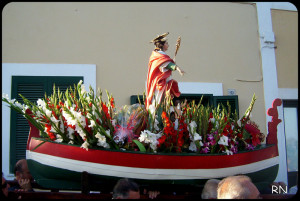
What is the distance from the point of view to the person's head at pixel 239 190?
2230 millimetres

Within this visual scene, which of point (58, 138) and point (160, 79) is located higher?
point (160, 79)

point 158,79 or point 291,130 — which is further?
point 291,130

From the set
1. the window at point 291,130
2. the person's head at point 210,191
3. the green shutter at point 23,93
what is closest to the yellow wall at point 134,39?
the green shutter at point 23,93

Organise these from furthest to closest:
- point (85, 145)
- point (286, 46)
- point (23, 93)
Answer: point (286, 46) < point (23, 93) < point (85, 145)

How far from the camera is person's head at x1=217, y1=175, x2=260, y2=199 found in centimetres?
223

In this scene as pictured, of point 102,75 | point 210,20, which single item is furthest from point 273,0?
point 102,75

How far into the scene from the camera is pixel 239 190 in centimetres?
224

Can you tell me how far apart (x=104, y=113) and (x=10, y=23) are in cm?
334

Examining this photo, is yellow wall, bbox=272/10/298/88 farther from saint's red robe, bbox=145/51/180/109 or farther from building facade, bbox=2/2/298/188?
saint's red robe, bbox=145/51/180/109

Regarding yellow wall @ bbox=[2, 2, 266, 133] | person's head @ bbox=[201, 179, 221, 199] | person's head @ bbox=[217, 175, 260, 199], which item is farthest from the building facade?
person's head @ bbox=[217, 175, 260, 199]

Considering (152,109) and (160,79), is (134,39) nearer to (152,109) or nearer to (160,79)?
(160,79)

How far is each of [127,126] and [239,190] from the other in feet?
5.31

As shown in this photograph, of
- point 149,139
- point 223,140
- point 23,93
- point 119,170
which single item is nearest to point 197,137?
point 223,140

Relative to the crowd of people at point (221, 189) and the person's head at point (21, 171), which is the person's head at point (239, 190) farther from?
the person's head at point (21, 171)
